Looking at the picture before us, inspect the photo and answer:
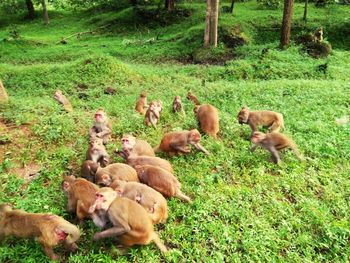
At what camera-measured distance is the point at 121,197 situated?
4973mm

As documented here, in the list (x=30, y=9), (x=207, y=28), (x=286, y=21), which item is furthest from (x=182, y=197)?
(x=30, y=9)

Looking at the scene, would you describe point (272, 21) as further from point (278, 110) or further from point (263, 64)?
point (278, 110)

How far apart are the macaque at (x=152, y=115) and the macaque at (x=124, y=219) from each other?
3.81m

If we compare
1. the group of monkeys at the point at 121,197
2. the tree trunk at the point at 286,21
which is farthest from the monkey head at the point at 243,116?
the tree trunk at the point at 286,21

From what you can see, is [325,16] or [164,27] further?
[164,27]

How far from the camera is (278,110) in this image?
31.9 feet

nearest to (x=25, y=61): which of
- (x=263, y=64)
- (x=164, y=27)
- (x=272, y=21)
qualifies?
(x=164, y=27)

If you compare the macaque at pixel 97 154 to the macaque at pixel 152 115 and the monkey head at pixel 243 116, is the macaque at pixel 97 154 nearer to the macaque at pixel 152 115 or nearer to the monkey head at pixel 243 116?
the macaque at pixel 152 115

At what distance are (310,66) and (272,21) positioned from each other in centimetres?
796

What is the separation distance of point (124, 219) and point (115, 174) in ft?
4.03

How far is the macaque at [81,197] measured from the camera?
17.1ft

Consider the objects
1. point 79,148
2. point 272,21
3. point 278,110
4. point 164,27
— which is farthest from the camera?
point 164,27

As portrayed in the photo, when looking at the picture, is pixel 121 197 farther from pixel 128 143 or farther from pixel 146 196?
pixel 128 143

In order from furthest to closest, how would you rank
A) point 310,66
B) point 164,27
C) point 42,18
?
point 42,18 → point 164,27 → point 310,66
